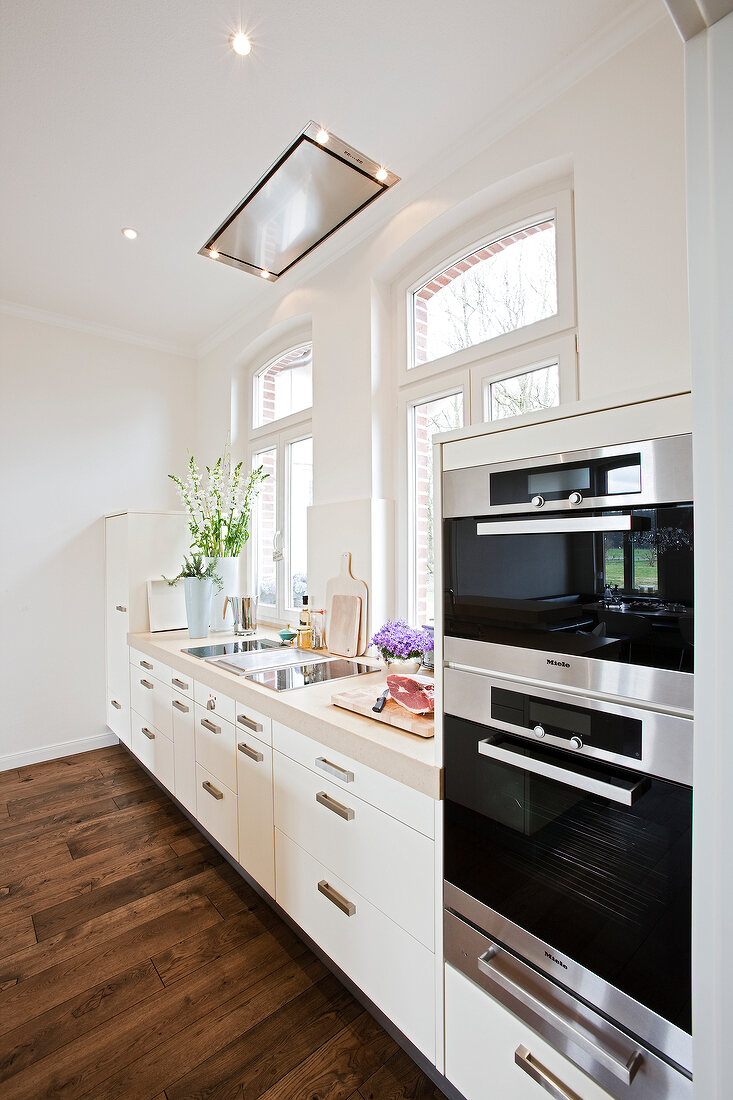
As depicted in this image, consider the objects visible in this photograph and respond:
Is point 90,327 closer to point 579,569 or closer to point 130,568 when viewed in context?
point 130,568

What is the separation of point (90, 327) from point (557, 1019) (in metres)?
4.15

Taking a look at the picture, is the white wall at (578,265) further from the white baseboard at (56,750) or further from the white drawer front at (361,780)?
the white baseboard at (56,750)

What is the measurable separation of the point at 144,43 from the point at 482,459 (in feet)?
5.48

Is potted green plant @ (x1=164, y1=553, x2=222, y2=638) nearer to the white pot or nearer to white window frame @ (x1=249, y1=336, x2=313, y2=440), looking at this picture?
the white pot

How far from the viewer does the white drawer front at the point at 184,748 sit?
2.38 meters

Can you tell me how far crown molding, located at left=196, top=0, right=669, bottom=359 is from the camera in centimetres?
146

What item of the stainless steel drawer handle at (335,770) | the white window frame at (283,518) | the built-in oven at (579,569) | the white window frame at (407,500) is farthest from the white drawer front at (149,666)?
the built-in oven at (579,569)

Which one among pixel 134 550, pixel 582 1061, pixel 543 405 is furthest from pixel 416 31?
pixel 134 550

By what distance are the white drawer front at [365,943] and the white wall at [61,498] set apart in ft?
8.01

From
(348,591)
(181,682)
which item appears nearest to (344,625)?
(348,591)

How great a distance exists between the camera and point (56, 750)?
11.3 feet

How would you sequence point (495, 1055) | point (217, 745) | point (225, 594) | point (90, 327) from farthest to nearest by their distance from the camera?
1. point (90, 327)
2. point (225, 594)
3. point (217, 745)
4. point (495, 1055)

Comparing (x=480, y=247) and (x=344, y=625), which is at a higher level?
(x=480, y=247)

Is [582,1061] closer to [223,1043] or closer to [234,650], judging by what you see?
[223,1043]
